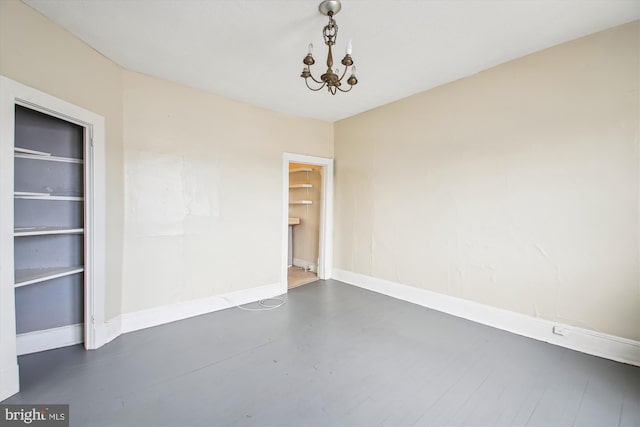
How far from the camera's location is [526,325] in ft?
8.25

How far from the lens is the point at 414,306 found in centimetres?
327

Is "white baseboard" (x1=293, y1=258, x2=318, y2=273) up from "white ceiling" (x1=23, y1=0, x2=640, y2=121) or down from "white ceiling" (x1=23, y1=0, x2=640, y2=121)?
down

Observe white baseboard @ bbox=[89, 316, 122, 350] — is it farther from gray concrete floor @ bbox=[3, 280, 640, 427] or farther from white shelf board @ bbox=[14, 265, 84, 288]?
white shelf board @ bbox=[14, 265, 84, 288]

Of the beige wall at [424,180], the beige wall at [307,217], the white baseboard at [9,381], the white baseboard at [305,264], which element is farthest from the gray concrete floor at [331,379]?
the beige wall at [307,217]

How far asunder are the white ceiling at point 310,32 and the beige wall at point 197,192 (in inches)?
15.1

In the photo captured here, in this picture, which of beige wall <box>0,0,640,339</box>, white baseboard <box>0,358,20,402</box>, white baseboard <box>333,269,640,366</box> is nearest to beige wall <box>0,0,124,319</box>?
beige wall <box>0,0,640,339</box>

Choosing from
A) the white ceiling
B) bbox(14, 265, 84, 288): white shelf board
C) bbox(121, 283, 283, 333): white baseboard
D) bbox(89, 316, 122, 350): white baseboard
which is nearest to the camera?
the white ceiling

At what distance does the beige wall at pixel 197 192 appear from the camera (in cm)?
268

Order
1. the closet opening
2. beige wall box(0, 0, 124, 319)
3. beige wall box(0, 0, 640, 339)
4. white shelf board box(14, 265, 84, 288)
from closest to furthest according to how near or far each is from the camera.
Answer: beige wall box(0, 0, 124, 319), white shelf board box(14, 265, 84, 288), beige wall box(0, 0, 640, 339), the closet opening

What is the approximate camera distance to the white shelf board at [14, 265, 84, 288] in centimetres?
191

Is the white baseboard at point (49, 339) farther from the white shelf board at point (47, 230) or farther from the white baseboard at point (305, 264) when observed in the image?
the white baseboard at point (305, 264)

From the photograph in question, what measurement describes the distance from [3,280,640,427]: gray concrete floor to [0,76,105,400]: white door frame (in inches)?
8.9

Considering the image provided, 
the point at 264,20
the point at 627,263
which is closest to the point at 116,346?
the point at 264,20

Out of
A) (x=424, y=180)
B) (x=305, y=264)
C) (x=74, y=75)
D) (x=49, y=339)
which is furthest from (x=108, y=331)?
(x=424, y=180)
